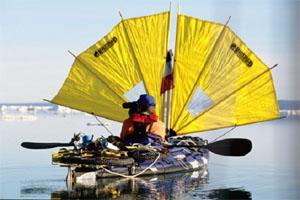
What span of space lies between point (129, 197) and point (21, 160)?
20.8 feet

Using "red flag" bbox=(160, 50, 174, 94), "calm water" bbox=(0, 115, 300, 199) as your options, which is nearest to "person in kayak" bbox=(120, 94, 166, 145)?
"calm water" bbox=(0, 115, 300, 199)

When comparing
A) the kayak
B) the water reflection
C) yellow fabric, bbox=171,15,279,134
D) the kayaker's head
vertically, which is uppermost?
yellow fabric, bbox=171,15,279,134

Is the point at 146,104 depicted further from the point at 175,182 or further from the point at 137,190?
the point at 137,190

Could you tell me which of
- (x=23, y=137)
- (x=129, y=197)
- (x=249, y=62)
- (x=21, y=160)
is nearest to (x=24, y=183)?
(x=129, y=197)

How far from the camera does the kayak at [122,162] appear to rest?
12.9 m

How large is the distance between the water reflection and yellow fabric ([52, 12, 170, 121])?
4696 mm

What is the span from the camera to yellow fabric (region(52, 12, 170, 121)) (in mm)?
18172

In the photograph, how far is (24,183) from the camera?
12930 millimetres

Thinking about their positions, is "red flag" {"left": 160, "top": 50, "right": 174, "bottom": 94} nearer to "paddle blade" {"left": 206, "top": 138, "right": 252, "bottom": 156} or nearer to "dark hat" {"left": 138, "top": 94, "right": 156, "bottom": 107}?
"dark hat" {"left": 138, "top": 94, "right": 156, "bottom": 107}

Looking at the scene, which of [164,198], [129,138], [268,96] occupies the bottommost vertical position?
[164,198]

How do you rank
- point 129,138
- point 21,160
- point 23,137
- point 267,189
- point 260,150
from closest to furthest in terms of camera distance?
point 267,189, point 129,138, point 21,160, point 260,150, point 23,137

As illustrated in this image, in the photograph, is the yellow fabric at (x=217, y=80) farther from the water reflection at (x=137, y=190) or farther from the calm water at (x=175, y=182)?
the water reflection at (x=137, y=190)

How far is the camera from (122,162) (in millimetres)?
13328

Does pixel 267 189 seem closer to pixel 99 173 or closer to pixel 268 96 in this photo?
pixel 99 173
